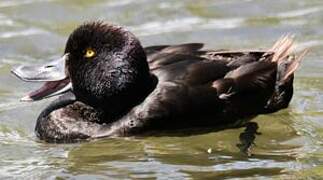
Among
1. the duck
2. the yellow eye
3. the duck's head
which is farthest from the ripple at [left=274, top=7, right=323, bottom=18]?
the yellow eye

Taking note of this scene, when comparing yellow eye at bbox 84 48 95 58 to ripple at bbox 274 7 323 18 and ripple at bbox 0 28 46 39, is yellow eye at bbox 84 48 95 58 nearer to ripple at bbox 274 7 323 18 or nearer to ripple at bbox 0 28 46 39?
ripple at bbox 0 28 46 39

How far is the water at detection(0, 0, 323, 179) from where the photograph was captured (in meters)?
7.37

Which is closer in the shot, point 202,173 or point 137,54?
point 202,173

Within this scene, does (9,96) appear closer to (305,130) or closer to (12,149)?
(12,149)

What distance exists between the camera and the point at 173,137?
807cm

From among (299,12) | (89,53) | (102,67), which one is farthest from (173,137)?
(299,12)

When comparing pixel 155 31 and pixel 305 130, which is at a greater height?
pixel 155 31

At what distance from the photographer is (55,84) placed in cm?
829

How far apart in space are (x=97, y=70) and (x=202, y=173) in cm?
132

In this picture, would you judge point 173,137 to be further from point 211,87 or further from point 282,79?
point 282,79

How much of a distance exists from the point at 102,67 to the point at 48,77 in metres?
0.43

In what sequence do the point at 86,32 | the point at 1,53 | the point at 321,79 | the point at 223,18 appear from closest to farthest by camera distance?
the point at 86,32 < the point at 321,79 < the point at 1,53 < the point at 223,18

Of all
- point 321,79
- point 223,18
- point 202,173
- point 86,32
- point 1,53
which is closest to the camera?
point 202,173

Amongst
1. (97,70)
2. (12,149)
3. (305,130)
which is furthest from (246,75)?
(12,149)
